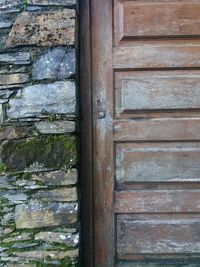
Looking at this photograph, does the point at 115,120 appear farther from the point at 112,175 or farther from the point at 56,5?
the point at 56,5

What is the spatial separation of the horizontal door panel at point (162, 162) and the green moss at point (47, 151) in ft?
1.17

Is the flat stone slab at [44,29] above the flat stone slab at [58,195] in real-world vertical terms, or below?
above

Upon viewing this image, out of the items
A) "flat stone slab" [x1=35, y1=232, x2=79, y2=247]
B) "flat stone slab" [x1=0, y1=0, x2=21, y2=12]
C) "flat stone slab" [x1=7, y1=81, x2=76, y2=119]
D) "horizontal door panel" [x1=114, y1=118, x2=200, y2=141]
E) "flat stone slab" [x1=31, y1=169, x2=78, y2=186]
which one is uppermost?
"flat stone slab" [x1=0, y1=0, x2=21, y2=12]

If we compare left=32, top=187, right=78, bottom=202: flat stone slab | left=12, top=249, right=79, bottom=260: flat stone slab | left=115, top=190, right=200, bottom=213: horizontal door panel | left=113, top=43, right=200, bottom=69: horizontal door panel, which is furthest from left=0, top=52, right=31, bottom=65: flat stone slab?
left=12, top=249, right=79, bottom=260: flat stone slab

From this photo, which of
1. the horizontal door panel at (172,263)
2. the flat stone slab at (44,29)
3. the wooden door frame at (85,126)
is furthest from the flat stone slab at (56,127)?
the horizontal door panel at (172,263)

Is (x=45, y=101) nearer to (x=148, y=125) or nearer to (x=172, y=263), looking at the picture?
(x=148, y=125)

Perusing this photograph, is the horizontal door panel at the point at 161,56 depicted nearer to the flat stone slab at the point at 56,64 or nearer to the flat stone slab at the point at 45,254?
the flat stone slab at the point at 56,64

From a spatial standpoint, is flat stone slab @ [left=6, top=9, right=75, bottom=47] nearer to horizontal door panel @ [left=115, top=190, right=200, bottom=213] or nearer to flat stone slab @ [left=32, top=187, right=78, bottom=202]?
flat stone slab @ [left=32, top=187, right=78, bottom=202]

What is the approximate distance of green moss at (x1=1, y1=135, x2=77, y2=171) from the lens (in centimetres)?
213

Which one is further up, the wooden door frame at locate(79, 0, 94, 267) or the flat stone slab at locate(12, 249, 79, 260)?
the wooden door frame at locate(79, 0, 94, 267)

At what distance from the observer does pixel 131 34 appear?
2299 mm

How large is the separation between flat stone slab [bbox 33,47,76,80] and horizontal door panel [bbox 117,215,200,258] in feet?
3.09

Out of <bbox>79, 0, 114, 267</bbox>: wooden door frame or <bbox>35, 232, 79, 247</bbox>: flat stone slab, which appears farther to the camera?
<bbox>79, 0, 114, 267</bbox>: wooden door frame

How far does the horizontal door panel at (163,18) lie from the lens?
7.49 ft
